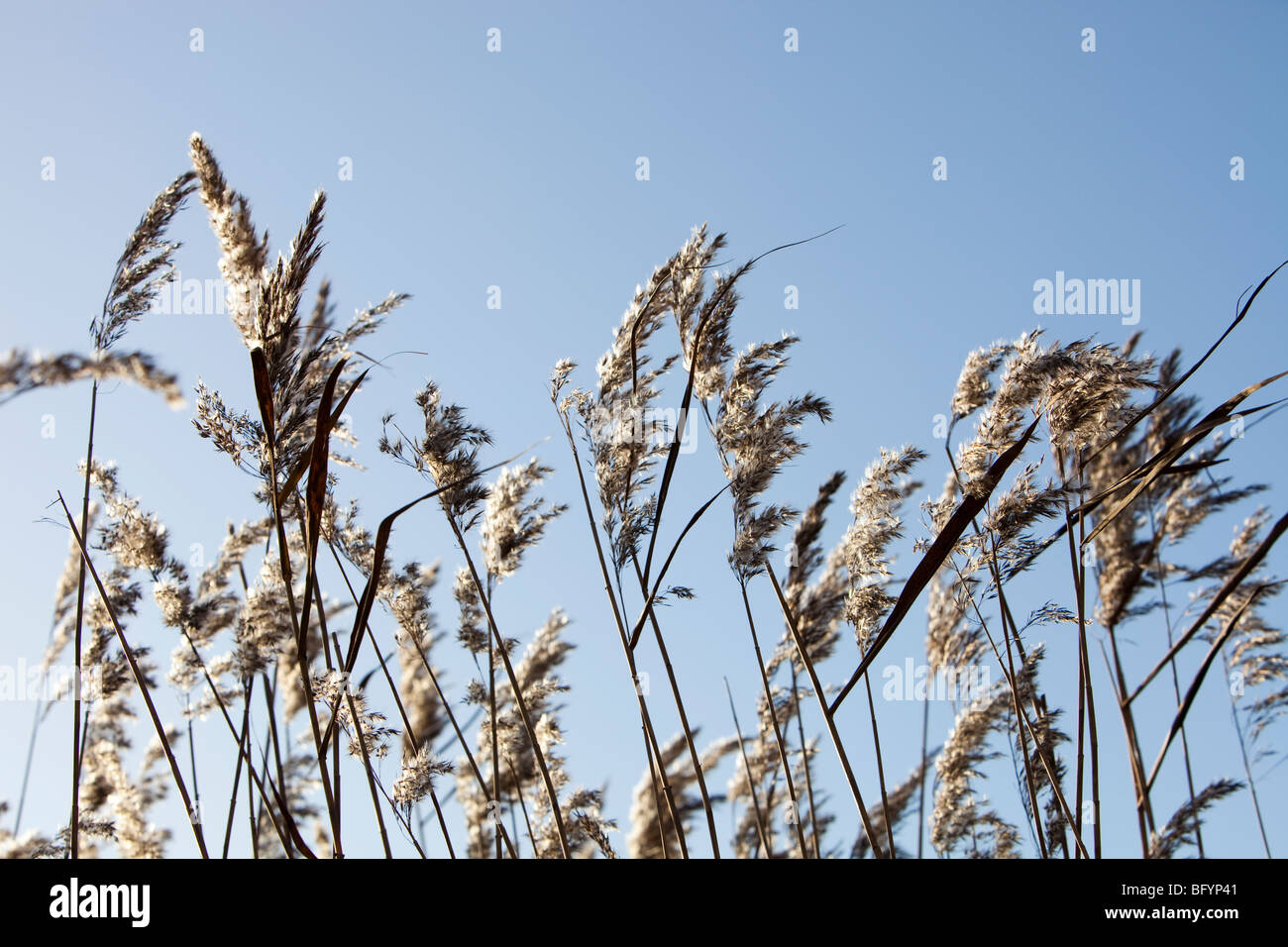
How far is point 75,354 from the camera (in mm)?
1258

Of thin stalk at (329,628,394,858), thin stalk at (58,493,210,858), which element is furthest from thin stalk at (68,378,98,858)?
thin stalk at (329,628,394,858)

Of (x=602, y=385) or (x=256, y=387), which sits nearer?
(x=256, y=387)

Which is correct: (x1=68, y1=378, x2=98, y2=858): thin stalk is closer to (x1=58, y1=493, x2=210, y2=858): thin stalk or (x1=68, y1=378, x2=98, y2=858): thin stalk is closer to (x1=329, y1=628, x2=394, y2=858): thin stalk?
(x1=58, y1=493, x2=210, y2=858): thin stalk

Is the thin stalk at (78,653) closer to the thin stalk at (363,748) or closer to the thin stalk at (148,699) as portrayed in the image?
the thin stalk at (148,699)

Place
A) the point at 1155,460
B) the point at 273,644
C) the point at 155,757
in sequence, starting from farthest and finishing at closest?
the point at 155,757
the point at 273,644
the point at 1155,460

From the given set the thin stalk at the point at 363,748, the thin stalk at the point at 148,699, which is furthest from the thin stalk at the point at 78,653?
the thin stalk at the point at 363,748

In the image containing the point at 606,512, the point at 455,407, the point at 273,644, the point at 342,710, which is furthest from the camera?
the point at 273,644

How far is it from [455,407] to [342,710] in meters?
0.85

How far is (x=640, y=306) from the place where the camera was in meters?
2.27

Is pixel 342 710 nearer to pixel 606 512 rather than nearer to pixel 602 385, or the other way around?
pixel 606 512
